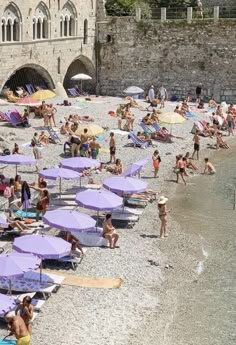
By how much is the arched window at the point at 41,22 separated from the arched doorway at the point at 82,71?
4.83 metres

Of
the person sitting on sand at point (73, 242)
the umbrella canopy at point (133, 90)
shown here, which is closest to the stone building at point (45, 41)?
the umbrella canopy at point (133, 90)

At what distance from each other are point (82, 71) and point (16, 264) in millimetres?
31286

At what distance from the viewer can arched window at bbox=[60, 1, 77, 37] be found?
41750 millimetres

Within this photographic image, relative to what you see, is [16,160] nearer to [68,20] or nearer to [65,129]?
[65,129]

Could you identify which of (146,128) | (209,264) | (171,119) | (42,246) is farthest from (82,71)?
(42,246)

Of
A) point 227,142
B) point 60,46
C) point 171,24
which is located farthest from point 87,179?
point 171,24

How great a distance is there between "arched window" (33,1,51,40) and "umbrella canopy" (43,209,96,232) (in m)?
22.2

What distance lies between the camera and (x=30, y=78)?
140 feet

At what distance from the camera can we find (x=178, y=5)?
4831 cm

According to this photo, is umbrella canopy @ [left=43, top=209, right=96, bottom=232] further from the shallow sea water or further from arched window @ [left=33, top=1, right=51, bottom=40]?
arched window @ [left=33, top=1, right=51, bottom=40]

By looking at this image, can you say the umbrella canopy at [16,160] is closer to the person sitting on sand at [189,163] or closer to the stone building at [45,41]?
the person sitting on sand at [189,163]

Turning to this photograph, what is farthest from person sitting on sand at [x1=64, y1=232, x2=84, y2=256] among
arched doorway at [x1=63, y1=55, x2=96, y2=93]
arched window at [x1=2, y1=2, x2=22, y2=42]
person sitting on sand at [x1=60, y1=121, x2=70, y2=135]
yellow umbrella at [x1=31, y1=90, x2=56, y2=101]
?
arched doorway at [x1=63, y1=55, x2=96, y2=93]

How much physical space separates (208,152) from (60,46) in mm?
12499

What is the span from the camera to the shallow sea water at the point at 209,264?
16377 mm
